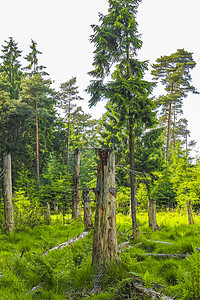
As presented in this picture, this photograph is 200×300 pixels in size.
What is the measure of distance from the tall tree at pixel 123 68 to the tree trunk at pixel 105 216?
3564 mm

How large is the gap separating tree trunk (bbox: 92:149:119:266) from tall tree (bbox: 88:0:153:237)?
3.56 m

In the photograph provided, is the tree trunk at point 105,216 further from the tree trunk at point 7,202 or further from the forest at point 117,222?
the tree trunk at point 7,202

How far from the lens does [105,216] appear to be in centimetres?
465

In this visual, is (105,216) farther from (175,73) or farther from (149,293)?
(175,73)

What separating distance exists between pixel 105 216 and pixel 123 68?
23.2 ft

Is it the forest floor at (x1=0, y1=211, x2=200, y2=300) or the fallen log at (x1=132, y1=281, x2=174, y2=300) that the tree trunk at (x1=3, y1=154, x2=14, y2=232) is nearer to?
the forest floor at (x1=0, y1=211, x2=200, y2=300)

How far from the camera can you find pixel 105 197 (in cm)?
470

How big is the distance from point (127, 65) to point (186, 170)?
6340mm

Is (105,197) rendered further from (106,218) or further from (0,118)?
(0,118)

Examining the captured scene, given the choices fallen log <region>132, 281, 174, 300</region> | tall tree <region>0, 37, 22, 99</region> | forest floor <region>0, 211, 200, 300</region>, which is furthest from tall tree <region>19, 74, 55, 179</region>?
fallen log <region>132, 281, 174, 300</region>

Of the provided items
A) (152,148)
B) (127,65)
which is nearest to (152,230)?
(152,148)

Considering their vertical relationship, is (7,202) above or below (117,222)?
above

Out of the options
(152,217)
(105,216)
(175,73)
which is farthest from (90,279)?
(175,73)

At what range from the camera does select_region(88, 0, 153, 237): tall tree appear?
820 centimetres
